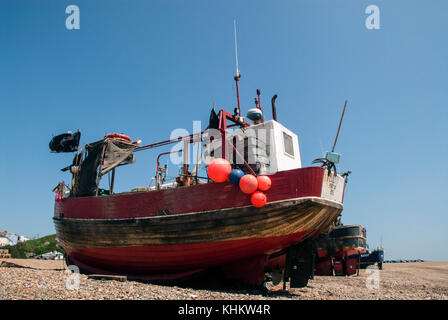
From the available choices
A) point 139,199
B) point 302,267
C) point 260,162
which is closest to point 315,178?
point 260,162

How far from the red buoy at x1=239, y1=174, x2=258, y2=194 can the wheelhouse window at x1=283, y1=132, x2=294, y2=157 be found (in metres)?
2.70

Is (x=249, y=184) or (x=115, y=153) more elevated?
(x=115, y=153)

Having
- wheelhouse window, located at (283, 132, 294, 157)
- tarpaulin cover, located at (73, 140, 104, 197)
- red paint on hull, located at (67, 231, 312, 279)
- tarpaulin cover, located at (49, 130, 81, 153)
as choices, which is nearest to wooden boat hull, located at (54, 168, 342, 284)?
red paint on hull, located at (67, 231, 312, 279)

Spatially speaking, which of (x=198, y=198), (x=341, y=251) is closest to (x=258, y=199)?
(x=198, y=198)

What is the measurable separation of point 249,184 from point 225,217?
4.11ft

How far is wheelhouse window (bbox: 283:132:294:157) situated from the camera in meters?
9.61

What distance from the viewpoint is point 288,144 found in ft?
32.1

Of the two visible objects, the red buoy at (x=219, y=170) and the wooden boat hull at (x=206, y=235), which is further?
the red buoy at (x=219, y=170)

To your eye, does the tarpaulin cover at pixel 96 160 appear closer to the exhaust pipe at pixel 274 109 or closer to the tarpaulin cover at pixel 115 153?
the tarpaulin cover at pixel 115 153

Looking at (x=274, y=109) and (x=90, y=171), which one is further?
(x=90, y=171)

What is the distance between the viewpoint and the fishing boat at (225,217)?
755 cm

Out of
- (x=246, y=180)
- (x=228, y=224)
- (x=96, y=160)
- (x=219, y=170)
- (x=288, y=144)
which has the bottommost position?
(x=228, y=224)

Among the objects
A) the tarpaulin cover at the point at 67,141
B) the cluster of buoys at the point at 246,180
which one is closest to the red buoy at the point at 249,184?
the cluster of buoys at the point at 246,180

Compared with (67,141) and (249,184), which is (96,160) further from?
(249,184)
